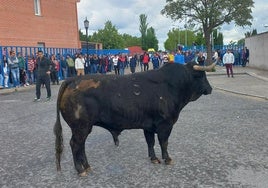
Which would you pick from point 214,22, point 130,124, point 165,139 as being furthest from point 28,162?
point 214,22

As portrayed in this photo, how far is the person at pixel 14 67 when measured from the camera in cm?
1778

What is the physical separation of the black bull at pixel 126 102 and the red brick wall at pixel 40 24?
20.3 m

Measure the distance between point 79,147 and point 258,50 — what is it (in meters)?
24.5

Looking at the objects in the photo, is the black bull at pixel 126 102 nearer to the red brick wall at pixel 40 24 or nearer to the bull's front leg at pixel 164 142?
the bull's front leg at pixel 164 142

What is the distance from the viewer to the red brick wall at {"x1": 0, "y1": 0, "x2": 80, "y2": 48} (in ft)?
78.1

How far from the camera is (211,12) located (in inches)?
1232

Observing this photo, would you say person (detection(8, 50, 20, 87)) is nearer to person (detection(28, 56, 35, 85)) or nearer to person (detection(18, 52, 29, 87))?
person (detection(18, 52, 29, 87))

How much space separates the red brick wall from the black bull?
66.7 ft

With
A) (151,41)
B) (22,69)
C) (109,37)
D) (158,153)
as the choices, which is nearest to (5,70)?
(22,69)

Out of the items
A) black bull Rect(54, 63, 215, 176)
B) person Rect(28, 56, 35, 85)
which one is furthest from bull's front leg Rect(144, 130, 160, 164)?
person Rect(28, 56, 35, 85)

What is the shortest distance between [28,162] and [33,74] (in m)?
15.4

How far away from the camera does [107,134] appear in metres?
6.99

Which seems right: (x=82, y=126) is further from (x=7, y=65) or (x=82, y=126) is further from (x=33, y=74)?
(x=33, y=74)

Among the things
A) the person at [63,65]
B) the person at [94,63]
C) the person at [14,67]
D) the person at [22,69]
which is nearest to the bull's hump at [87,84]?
the person at [14,67]
